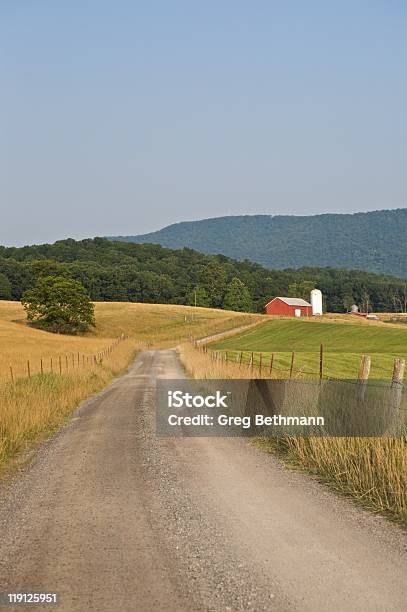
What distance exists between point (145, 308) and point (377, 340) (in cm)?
5926

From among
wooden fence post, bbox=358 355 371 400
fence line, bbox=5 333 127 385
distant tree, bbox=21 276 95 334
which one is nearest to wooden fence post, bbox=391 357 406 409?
wooden fence post, bbox=358 355 371 400

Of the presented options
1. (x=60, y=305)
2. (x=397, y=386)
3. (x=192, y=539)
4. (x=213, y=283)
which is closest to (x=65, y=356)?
(x=397, y=386)

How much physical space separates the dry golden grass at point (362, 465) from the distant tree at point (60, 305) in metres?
91.3

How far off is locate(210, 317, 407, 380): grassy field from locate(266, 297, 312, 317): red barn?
35.8 metres

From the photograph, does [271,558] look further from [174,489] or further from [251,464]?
[251,464]

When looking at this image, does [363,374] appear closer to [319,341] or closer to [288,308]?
[319,341]

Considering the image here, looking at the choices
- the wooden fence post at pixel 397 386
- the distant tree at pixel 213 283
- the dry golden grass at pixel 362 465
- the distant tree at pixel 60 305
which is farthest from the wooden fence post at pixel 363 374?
the distant tree at pixel 213 283

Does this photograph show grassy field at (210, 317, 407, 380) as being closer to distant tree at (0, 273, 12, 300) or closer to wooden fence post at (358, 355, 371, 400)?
wooden fence post at (358, 355, 371, 400)

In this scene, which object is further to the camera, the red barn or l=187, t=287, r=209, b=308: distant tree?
l=187, t=287, r=209, b=308: distant tree

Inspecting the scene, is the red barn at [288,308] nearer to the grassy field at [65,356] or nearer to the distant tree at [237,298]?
the grassy field at [65,356]

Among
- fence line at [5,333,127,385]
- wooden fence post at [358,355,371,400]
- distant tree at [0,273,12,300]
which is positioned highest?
distant tree at [0,273,12,300]

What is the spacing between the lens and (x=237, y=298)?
595ft

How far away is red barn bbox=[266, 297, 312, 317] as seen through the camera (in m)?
146

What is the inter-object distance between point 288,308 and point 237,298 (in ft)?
120
